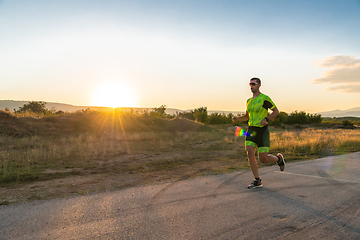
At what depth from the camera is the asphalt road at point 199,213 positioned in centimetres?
320

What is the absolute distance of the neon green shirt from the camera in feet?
16.6

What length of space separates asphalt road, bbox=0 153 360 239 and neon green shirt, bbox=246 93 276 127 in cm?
146

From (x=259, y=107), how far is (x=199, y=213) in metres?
2.50

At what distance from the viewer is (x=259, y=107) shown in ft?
16.7

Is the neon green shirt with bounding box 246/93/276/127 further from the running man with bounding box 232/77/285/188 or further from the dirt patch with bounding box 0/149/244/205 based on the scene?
the dirt patch with bounding box 0/149/244/205

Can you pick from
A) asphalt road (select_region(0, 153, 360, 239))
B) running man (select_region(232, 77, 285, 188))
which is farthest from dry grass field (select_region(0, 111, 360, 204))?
running man (select_region(232, 77, 285, 188))

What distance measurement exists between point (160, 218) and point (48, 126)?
1969cm

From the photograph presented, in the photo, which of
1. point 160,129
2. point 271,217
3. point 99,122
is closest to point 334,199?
point 271,217

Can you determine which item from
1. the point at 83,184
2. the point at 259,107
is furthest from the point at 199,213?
the point at 83,184

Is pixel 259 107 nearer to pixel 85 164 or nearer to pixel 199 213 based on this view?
pixel 199 213

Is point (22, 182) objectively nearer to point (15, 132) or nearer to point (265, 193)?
point (265, 193)

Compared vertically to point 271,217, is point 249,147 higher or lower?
higher

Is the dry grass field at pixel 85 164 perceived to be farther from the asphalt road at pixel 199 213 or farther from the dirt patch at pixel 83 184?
the asphalt road at pixel 199 213

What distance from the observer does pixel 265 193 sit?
4.91m
